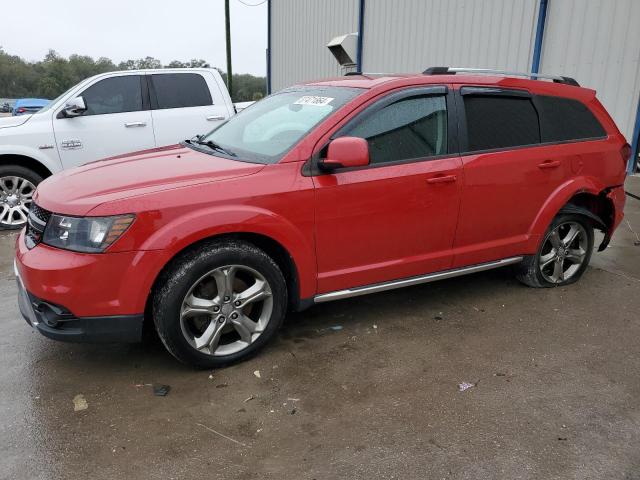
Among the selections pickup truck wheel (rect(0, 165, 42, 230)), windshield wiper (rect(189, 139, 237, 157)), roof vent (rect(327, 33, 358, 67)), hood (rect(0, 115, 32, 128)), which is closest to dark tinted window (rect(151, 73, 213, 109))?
hood (rect(0, 115, 32, 128))

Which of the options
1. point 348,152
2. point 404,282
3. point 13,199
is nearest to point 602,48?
point 404,282

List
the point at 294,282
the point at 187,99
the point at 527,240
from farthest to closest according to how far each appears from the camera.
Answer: the point at 187,99
the point at 527,240
the point at 294,282

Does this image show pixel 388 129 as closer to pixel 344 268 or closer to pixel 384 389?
pixel 344 268

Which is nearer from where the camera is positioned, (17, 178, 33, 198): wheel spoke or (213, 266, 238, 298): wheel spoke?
(213, 266, 238, 298): wheel spoke

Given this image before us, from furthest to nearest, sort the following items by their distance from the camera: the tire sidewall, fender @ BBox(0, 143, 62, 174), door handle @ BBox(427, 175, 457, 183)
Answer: fender @ BBox(0, 143, 62, 174), the tire sidewall, door handle @ BBox(427, 175, 457, 183)

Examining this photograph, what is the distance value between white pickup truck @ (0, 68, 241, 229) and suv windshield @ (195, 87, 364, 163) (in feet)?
9.96

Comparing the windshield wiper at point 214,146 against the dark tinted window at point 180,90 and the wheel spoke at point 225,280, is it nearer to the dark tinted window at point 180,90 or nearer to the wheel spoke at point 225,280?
the wheel spoke at point 225,280

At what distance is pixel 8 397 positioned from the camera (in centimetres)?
303

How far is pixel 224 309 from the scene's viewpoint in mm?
3207

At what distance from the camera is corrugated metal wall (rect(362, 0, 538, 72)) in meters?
9.50

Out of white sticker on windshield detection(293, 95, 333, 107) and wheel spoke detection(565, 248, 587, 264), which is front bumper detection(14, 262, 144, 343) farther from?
wheel spoke detection(565, 248, 587, 264)

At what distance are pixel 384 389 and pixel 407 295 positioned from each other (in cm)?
151

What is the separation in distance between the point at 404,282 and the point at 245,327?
1.18 metres

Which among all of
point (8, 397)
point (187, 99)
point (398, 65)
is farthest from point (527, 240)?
point (398, 65)
